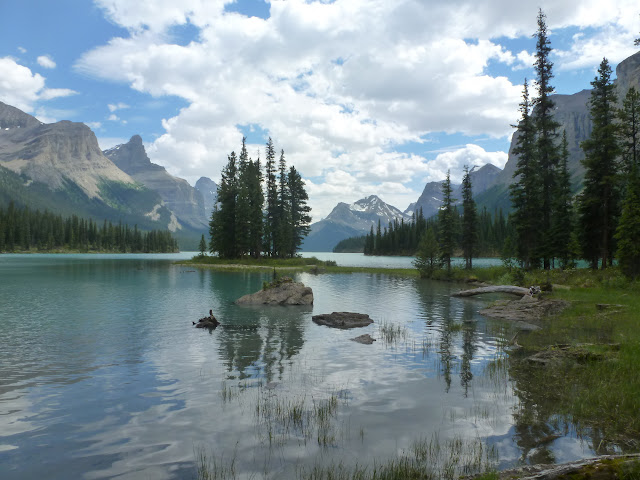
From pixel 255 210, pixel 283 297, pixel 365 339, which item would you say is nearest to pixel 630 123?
pixel 283 297

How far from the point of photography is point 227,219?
87688 mm

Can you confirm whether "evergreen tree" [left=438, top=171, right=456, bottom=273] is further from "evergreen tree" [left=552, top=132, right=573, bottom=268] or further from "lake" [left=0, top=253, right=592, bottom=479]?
"lake" [left=0, top=253, right=592, bottom=479]

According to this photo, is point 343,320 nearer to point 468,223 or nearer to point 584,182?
point 584,182

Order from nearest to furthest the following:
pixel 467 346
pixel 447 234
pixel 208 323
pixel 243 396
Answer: pixel 243 396 < pixel 467 346 < pixel 208 323 < pixel 447 234

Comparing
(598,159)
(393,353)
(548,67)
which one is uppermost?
(548,67)

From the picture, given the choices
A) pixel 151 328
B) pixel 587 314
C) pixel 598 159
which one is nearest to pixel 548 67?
pixel 598 159

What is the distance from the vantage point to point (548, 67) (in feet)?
152

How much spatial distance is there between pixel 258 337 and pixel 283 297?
13.7 m

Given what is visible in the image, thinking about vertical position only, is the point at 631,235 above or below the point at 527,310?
above

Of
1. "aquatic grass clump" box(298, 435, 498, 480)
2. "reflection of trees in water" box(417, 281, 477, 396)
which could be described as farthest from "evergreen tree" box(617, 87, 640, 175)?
"aquatic grass clump" box(298, 435, 498, 480)

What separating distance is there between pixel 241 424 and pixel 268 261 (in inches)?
2953

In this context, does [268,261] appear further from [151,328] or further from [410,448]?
[410,448]

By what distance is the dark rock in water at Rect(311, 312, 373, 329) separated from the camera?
2522 cm

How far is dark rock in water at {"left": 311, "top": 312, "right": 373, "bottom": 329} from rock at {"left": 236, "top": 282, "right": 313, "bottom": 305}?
7.64m
